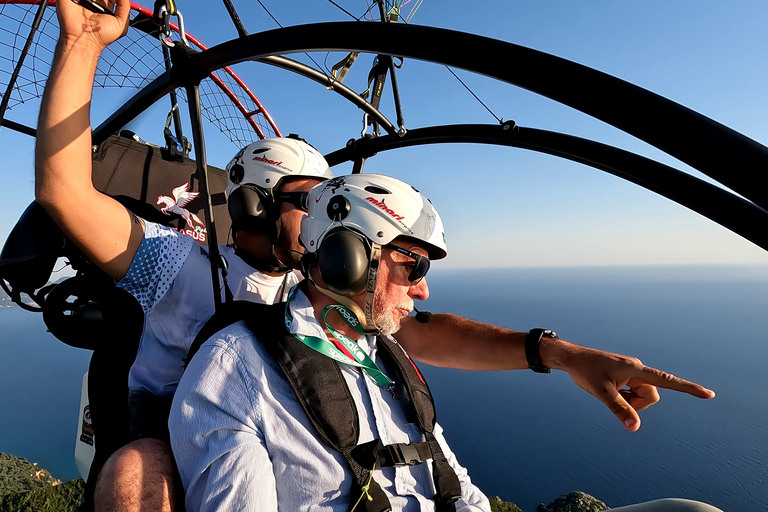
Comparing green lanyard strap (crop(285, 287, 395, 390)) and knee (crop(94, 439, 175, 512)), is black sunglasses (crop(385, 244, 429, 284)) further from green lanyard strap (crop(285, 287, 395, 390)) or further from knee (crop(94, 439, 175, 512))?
knee (crop(94, 439, 175, 512))

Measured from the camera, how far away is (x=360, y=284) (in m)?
1.40

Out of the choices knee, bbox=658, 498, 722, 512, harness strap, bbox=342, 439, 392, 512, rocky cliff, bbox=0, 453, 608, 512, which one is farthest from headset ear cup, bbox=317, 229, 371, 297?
rocky cliff, bbox=0, 453, 608, 512

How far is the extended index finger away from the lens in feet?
3.51

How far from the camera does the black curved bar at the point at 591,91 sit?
20.5 inches

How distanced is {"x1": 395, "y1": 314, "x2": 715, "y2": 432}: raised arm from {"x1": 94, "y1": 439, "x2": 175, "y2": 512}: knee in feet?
4.26

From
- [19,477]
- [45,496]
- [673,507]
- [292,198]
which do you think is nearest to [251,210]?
[292,198]

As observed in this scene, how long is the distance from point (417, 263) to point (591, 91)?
97 centimetres

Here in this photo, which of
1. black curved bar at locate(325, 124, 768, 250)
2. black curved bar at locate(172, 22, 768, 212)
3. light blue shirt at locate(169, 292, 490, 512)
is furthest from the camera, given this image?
light blue shirt at locate(169, 292, 490, 512)

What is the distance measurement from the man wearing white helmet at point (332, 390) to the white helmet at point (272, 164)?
69 cm

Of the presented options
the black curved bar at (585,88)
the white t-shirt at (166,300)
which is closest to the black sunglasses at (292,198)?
the white t-shirt at (166,300)

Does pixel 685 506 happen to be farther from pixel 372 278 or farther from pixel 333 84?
pixel 333 84

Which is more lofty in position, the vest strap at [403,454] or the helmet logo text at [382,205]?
the helmet logo text at [382,205]

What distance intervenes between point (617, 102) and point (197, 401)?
122 cm

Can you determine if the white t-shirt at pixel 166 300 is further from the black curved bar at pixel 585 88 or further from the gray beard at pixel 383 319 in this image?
the black curved bar at pixel 585 88
